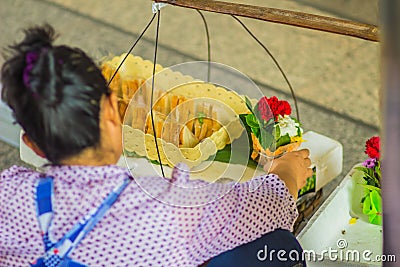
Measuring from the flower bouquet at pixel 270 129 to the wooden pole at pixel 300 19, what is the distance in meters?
0.32

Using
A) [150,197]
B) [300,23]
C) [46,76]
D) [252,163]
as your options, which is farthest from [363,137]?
[46,76]

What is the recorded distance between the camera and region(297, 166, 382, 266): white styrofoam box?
61.4 inches

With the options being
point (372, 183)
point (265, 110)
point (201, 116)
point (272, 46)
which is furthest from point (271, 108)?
point (272, 46)

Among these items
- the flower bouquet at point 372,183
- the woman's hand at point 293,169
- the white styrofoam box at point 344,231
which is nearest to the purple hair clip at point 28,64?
the woman's hand at point 293,169

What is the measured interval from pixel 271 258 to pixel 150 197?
1.01ft

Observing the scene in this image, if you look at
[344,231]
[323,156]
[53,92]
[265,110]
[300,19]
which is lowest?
[344,231]

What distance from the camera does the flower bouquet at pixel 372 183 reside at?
63.9 inches

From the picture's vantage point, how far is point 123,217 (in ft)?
3.89

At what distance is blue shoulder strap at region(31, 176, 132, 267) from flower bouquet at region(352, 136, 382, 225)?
64cm

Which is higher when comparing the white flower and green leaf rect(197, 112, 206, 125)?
green leaf rect(197, 112, 206, 125)

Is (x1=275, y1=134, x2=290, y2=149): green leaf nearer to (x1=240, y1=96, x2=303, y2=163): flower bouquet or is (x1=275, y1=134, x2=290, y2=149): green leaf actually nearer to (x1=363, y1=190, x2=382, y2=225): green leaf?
(x1=240, y1=96, x2=303, y2=163): flower bouquet

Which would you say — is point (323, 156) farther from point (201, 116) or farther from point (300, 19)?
point (300, 19)

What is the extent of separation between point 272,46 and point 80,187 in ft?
5.58

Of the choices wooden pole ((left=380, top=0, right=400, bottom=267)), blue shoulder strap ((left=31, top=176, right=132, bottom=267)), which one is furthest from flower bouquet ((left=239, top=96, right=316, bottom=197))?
wooden pole ((left=380, top=0, right=400, bottom=267))
